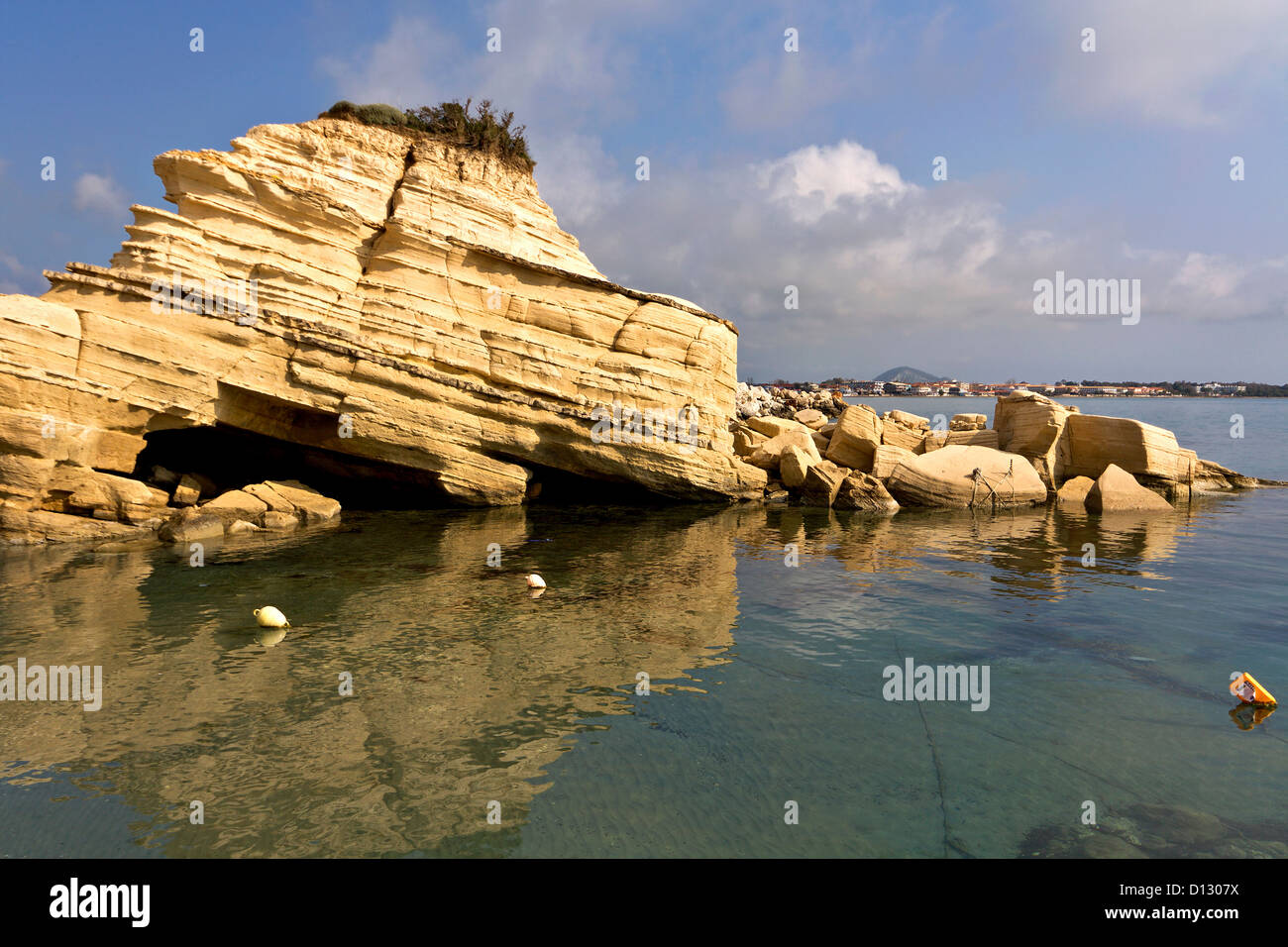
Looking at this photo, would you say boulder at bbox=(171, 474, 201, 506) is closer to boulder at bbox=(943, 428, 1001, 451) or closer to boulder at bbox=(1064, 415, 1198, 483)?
boulder at bbox=(943, 428, 1001, 451)

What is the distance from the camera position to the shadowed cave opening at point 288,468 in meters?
20.0

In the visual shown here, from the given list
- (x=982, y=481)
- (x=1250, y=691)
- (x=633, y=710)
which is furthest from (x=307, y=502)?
(x=982, y=481)

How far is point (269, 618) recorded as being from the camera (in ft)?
33.0

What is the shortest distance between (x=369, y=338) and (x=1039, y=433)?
22.6m

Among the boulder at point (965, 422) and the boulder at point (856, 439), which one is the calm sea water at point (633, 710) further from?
the boulder at point (965, 422)

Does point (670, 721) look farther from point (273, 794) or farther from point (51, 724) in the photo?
point (51, 724)

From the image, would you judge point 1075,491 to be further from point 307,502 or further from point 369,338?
point 307,502

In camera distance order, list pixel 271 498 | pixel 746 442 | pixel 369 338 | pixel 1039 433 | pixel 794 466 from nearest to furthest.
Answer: pixel 271 498 < pixel 369 338 < pixel 794 466 < pixel 1039 433 < pixel 746 442

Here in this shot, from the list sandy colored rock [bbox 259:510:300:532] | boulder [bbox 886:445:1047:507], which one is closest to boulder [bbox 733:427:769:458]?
boulder [bbox 886:445:1047:507]

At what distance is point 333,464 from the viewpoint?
795 inches

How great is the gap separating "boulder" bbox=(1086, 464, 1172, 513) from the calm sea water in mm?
7619

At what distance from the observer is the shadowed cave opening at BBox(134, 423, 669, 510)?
20031 mm
